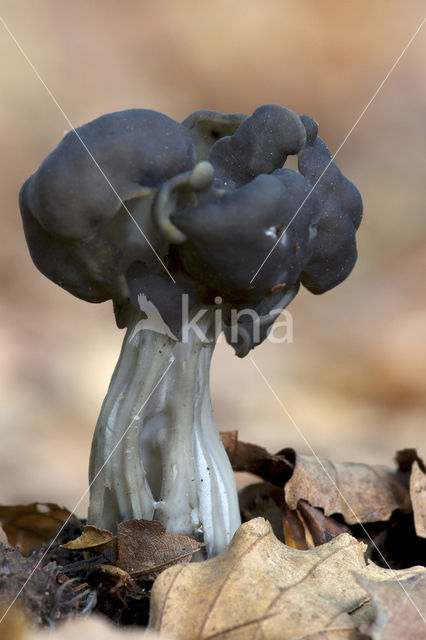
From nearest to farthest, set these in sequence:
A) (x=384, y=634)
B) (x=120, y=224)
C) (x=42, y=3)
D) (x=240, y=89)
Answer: (x=384, y=634)
(x=120, y=224)
(x=42, y=3)
(x=240, y=89)

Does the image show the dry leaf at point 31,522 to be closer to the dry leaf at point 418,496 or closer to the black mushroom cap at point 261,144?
the dry leaf at point 418,496

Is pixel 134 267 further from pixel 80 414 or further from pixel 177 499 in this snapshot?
pixel 80 414

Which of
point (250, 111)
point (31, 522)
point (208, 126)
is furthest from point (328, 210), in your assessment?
point (250, 111)

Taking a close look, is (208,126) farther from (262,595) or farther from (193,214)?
(262,595)

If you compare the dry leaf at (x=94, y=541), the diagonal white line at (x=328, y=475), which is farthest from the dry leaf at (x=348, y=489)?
the dry leaf at (x=94, y=541)

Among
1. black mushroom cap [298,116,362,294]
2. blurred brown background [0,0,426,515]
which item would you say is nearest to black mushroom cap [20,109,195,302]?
black mushroom cap [298,116,362,294]

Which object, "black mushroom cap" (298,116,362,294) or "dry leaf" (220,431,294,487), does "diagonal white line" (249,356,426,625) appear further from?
"black mushroom cap" (298,116,362,294)

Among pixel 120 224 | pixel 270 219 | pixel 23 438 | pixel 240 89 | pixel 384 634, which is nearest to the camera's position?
pixel 384 634

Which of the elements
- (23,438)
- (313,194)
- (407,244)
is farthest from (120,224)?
(407,244)
